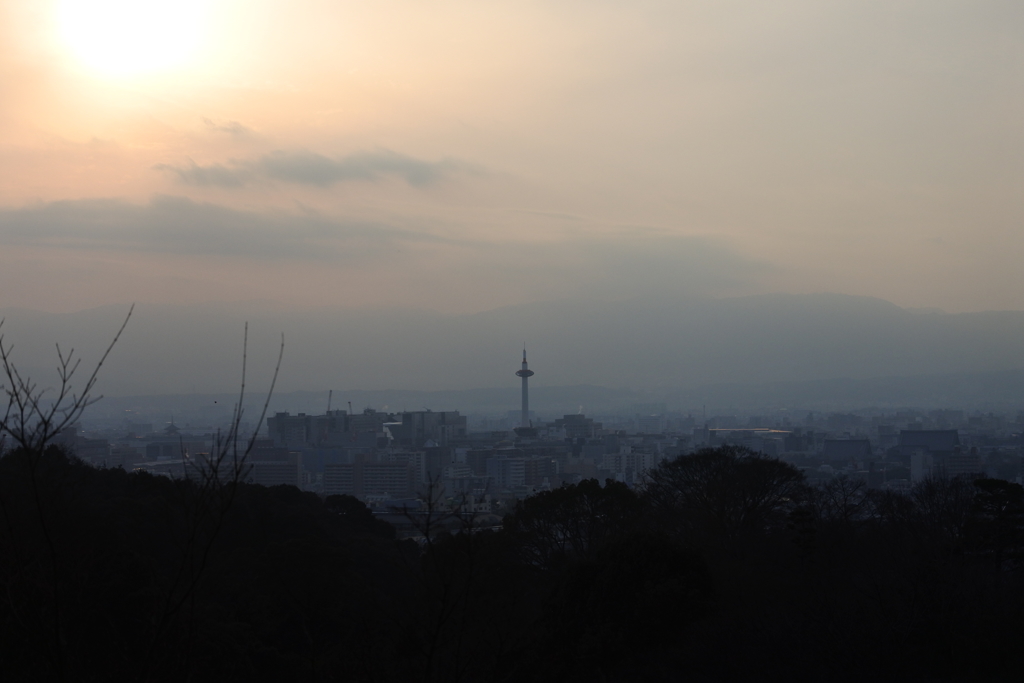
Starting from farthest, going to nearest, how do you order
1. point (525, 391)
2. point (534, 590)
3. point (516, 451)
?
point (525, 391) < point (516, 451) < point (534, 590)

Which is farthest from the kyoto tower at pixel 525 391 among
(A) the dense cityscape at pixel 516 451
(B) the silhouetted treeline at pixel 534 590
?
(B) the silhouetted treeline at pixel 534 590

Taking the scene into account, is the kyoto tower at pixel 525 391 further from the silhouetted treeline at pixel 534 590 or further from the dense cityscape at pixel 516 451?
the silhouetted treeline at pixel 534 590

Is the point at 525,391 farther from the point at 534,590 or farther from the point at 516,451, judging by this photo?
the point at 534,590

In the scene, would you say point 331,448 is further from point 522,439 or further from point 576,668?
point 576,668

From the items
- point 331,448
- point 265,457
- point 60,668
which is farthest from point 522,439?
point 60,668

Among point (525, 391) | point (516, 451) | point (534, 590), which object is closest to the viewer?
point (534, 590)

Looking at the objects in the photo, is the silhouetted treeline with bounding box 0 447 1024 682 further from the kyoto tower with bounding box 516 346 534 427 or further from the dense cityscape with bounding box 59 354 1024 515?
the kyoto tower with bounding box 516 346 534 427

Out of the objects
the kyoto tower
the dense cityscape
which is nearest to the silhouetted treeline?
the dense cityscape

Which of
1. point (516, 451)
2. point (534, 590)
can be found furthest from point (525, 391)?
point (534, 590)
